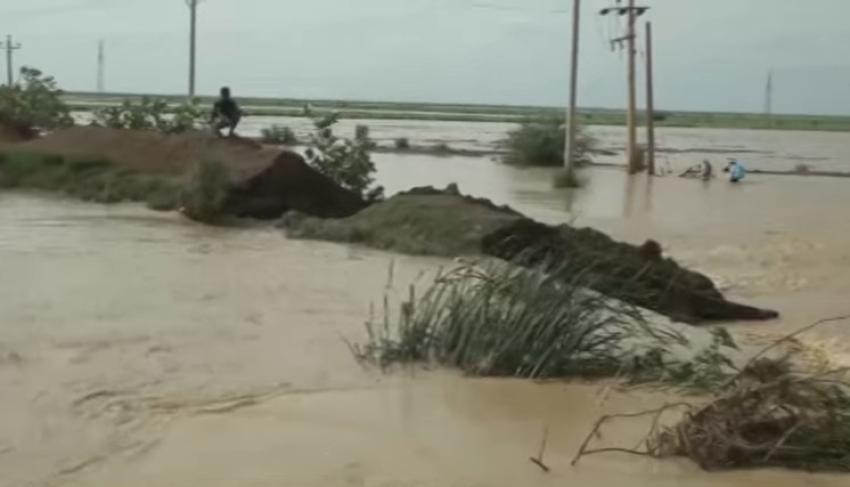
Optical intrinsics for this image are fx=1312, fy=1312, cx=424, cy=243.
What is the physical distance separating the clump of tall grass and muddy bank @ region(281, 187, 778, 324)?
3.41ft

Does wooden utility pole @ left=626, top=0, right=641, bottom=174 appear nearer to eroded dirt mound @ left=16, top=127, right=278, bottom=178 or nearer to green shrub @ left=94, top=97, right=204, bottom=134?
green shrub @ left=94, top=97, right=204, bottom=134

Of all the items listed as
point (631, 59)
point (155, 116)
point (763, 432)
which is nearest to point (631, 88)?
point (631, 59)

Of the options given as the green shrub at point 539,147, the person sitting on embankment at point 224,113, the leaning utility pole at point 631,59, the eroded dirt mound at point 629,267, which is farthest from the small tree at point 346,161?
the green shrub at point 539,147

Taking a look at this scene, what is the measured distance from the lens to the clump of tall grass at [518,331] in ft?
28.9

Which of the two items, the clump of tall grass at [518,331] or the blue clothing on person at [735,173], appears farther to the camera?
the blue clothing on person at [735,173]

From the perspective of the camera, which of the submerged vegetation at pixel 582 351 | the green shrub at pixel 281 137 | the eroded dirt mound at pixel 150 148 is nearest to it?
the submerged vegetation at pixel 582 351

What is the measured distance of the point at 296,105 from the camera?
133750 mm

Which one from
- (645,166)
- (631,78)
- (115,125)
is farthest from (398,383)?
(645,166)

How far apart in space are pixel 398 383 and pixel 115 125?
795 inches

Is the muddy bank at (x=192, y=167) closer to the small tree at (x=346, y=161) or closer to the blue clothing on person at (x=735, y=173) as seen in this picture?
the small tree at (x=346, y=161)

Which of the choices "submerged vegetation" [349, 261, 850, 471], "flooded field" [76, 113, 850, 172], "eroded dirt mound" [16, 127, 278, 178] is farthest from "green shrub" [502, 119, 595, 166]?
"submerged vegetation" [349, 261, 850, 471]

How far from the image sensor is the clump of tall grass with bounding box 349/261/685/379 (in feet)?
28.9

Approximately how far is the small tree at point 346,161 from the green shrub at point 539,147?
83.8 ft

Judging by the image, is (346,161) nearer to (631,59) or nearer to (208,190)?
(208,190)
